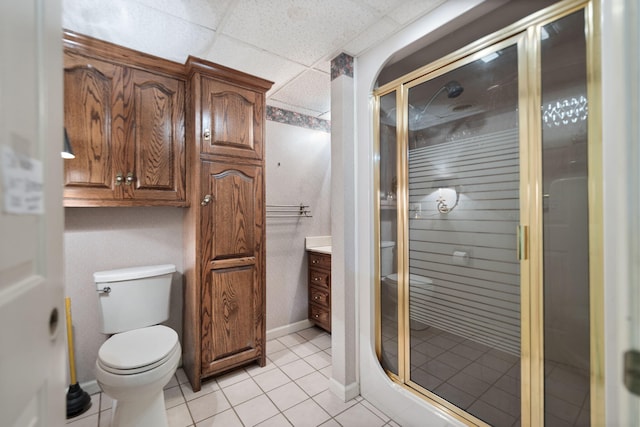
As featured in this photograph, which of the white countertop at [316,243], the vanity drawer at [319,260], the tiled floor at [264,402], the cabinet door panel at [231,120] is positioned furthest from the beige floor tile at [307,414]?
the cabinet door panel at [231,120]

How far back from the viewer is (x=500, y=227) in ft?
4.18

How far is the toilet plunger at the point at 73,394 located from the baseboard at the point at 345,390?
62.5 inches

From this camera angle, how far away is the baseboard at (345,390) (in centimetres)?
181

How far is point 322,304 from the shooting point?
2.81 metres

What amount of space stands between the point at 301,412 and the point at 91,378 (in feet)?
4.90

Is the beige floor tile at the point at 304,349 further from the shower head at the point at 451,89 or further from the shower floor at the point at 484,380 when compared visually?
the shower head at the point at 451,89

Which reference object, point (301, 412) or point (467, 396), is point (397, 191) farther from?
point (301, 412)

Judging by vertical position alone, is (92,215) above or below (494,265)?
above

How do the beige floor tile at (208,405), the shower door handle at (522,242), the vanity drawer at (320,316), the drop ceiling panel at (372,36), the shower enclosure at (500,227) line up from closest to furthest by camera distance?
the shower enclosure at (500,227) < the shower door handle at (522,242) < the drop ceiling panel at (372,36) < the beige floor tile at (208,405) < the vanity drawer at (320,316)

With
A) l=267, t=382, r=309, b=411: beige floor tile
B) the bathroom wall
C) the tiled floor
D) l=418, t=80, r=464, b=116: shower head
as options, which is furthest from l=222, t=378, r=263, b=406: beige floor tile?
l=418, t=80, r=464, b=116: shower head

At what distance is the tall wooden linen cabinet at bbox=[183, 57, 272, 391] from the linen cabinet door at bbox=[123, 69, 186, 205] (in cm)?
9

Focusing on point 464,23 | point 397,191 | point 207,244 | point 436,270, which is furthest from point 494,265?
point 207,244

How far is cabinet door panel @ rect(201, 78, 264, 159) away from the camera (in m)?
1.95

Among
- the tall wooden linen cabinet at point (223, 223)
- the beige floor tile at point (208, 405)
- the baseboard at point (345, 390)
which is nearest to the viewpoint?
the beige floor tile at point (208, 405)
